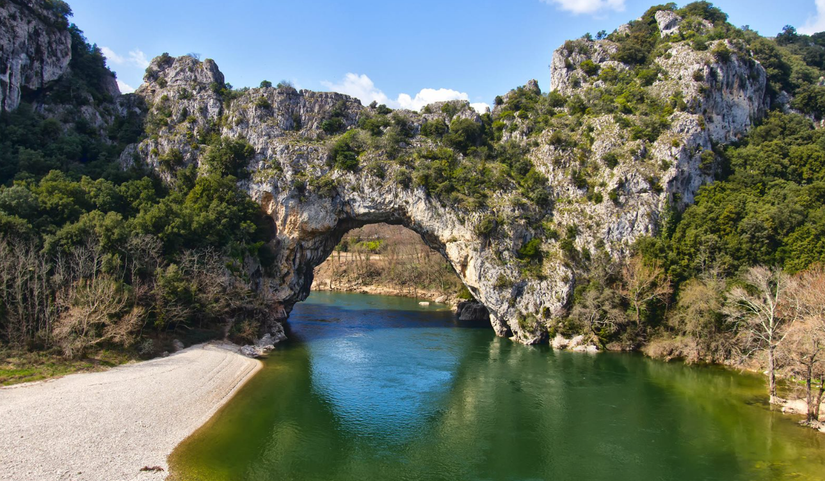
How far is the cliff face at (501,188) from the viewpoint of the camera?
1662 inches

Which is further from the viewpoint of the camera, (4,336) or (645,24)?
(645,24)

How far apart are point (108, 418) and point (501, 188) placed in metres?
37.9

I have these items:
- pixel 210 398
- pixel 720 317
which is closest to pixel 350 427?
pixel 210 398

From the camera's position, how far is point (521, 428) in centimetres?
2189

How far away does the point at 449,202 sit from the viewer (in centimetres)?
4497

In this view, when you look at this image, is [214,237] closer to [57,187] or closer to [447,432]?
[57,187]

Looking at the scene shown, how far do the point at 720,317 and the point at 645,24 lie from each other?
157 feet

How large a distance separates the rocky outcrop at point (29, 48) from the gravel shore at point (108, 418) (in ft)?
126

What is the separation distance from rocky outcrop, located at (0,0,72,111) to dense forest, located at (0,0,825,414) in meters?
1.86

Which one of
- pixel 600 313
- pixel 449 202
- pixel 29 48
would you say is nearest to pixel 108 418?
pixel 449 202

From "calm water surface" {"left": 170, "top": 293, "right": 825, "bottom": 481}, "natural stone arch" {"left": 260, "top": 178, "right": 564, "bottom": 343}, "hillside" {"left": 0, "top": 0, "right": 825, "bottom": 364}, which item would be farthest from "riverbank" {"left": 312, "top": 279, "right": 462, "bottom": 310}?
"calm water surface" {"left": 170, "top": 293, "right": 825, "bottom": 481}

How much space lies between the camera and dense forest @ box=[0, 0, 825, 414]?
2770cm

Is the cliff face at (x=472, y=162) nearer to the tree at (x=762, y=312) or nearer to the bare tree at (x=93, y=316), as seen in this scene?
the tree at (x=762, y=312)

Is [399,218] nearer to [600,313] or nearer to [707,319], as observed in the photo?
[600,313]
